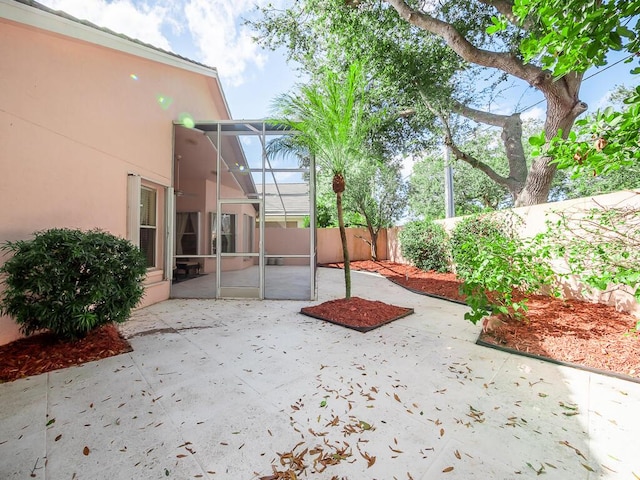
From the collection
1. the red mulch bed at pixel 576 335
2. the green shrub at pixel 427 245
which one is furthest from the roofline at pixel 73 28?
the green shrub at pixel 427 245

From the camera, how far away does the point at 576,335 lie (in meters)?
3.46

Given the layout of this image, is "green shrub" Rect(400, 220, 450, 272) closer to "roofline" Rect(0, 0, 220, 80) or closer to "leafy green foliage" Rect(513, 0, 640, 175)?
"leafy green foliage" Rect(513, 0, 640, 175)

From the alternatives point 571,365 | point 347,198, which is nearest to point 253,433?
point 571,365

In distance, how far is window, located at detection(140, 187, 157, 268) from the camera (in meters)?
5.78

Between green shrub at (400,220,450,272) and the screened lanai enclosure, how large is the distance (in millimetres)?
3908

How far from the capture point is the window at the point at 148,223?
227 inches

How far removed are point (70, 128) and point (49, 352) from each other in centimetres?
312

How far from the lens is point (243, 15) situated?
24.5 ft

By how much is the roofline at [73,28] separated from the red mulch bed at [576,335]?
279 inches

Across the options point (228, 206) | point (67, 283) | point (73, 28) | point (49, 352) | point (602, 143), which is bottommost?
point (49, 352)

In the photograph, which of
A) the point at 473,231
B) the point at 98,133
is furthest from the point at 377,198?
the point at 98,133

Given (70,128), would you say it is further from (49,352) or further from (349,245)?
(349,245)

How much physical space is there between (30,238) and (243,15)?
7657mm

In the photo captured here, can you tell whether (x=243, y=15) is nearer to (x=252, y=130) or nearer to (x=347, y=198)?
(x=252, y=130)
